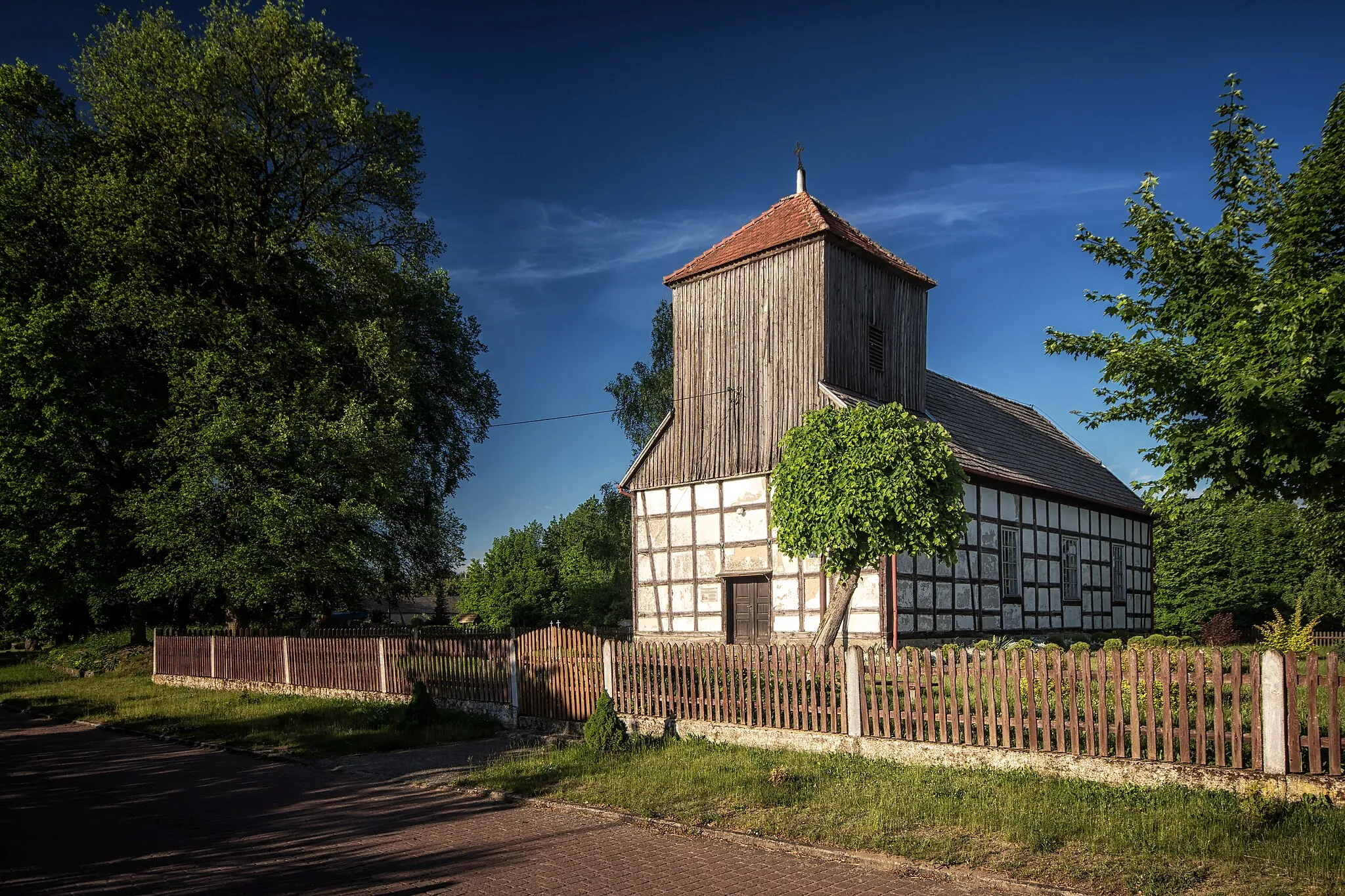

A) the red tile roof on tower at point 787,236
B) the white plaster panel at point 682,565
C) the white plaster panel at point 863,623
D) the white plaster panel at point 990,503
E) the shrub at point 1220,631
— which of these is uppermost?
the red tile roof on tower at point 787,236

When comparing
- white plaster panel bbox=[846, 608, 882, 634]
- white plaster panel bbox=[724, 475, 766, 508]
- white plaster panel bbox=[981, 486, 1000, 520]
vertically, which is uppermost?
white plaster panel bbox=[724, 475, 766, 508]

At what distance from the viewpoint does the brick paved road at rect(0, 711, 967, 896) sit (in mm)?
6516

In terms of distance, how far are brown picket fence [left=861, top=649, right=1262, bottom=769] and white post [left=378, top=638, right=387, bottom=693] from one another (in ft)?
33.7

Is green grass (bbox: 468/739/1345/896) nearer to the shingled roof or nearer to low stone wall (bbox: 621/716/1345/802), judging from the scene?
low stone wall (bbox: 621/716/1345/802)

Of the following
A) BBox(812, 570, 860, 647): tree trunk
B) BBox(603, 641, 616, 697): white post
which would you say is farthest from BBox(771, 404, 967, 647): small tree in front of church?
BBox(603, 641, 616, 697): white post

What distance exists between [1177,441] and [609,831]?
1220 centimetres

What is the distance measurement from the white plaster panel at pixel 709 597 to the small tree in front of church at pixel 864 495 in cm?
724

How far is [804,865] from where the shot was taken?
688 cm

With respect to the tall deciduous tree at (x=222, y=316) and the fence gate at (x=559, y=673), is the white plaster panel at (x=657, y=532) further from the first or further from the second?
the fence gate at (x=559, y=673)

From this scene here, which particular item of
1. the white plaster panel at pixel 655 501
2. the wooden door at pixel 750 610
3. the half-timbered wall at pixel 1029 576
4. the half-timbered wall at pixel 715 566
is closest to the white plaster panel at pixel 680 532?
the half-timbered wall at pixel 715 566

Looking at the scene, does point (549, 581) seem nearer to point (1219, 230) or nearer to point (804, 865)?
point (1219, 230)

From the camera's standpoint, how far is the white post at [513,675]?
14438 millimetres

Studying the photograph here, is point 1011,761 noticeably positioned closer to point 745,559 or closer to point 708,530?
point 745,559

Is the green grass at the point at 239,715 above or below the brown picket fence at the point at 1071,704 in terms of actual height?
below
